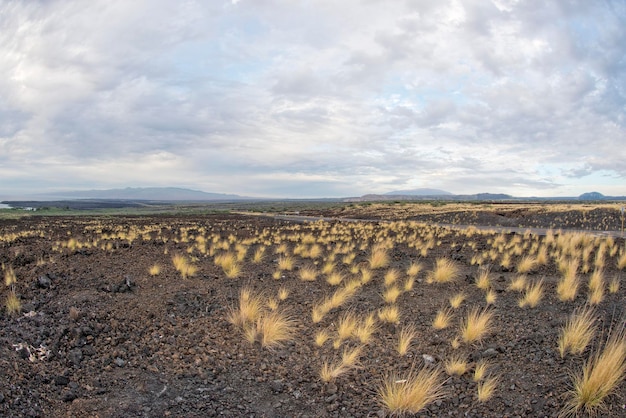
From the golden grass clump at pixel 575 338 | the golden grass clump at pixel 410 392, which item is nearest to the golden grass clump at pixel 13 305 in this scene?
the golden grass clump at pixel 410 392

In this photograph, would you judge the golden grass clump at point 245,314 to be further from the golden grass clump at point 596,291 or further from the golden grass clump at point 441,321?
the golden grass clump at point 596,291

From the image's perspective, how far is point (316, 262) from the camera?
1484 cm

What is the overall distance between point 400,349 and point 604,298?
5.65 m

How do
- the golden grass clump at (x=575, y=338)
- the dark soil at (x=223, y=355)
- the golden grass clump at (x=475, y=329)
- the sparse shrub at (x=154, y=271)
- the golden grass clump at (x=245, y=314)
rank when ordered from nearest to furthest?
1. the dark soil at (x=223, y=355)
2. the golden grass clump at (x=575, y=338)
3. the golden grass clump at (x=475, y=329)
4. the golden grass clump at (x=245, y=314)
5. the sparse shrub at (x=154, y=271)

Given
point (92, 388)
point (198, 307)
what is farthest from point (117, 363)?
point (198, 307)

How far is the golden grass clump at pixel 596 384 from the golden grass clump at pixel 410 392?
145 cm

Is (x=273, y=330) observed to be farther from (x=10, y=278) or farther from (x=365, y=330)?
(x=10, y=278)

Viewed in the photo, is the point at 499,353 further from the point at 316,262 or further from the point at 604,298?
the point at 316,262

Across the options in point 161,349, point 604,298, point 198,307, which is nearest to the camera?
point 161,349

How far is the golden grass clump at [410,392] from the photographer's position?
17.1 feet

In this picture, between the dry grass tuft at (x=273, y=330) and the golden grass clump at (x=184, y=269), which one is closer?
the dry grass tuft at (x=273, y=330)

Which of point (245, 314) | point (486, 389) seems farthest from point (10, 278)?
point (486, 389)

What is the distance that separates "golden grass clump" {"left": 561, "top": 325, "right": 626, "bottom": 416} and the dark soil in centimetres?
12

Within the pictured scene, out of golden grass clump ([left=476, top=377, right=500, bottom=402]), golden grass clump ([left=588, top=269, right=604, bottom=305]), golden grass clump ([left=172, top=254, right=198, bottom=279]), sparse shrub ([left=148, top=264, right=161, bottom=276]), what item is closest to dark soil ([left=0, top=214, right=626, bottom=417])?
golden grass clump ([left=476, top=377, right=500, bottom=402])
